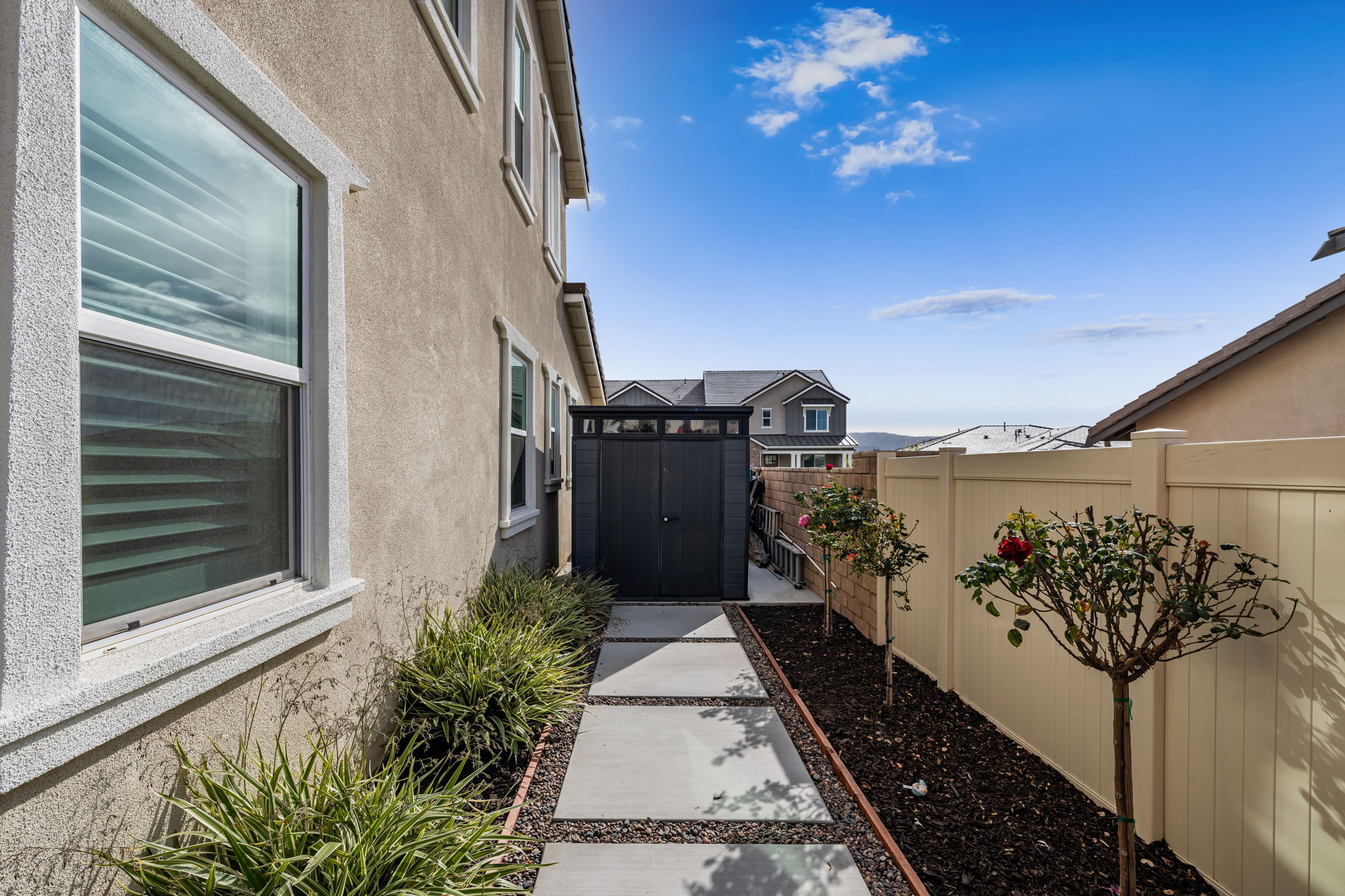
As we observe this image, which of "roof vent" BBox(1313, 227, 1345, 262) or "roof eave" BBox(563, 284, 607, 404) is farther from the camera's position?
"roof eave" BBox(563, 284, 607, 404)

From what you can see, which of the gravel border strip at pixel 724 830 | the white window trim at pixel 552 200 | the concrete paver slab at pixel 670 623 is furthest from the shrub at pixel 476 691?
the white window trim at pixel 552 200

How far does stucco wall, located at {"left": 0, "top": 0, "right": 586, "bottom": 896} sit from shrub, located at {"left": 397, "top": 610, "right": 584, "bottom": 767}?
0.72 feet

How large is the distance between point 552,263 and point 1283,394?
9407mm

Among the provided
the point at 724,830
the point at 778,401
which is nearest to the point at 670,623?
the point at 724,830

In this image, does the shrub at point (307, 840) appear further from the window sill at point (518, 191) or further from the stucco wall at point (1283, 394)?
the stucco wall at point (1283, 394)

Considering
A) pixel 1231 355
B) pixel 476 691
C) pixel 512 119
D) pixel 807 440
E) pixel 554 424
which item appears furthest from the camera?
pixel 807 440

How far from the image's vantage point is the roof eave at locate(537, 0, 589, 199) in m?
7.17

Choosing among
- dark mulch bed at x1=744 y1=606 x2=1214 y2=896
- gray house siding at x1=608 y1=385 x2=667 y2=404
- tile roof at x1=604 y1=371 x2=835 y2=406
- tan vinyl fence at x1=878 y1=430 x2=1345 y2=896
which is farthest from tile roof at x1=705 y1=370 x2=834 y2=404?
tan vinyl fence at x1=878 y1=430 x2=1345 y2=896

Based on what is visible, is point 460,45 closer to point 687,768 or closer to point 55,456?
point 55,456

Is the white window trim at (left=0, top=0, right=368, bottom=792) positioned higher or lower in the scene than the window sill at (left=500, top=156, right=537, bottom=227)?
lower

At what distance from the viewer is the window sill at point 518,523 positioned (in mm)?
5270

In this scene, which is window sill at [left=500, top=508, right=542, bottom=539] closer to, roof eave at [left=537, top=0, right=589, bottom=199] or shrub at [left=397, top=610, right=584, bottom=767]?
shrub at [left=397, top=610, right=584, bottom=767]

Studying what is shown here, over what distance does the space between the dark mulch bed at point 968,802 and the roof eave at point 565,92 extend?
8.35 m

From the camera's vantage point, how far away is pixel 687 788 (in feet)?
10.5
